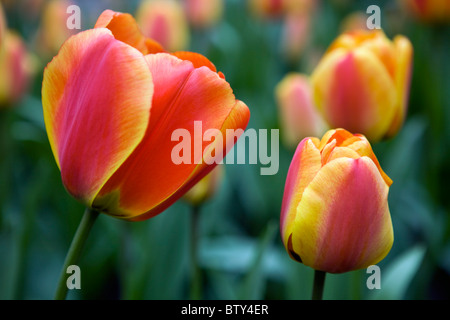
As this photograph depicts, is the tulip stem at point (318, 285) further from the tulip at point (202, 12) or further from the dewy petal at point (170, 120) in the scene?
the tulip at point (202, 12)

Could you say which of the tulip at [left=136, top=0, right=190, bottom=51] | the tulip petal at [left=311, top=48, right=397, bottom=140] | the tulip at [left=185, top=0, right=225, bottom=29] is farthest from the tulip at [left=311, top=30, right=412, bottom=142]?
the tulip at [left=185, top=0, right=225, bottom=29]

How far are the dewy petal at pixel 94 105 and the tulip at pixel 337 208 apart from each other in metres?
0.14

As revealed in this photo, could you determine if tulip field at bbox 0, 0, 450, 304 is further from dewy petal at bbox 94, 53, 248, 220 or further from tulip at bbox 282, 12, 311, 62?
tulip at bbox 282, 12, 311, 62

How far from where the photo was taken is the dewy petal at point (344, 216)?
43cm

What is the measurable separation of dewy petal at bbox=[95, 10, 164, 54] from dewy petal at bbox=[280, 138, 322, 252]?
158mm

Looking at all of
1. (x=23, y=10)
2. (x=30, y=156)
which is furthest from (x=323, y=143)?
(x=23, y=10)

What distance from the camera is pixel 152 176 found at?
44cm

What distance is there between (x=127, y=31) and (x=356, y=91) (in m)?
0.37

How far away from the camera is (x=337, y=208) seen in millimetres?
442

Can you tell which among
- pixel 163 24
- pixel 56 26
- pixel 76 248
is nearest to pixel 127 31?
pixel 76 248

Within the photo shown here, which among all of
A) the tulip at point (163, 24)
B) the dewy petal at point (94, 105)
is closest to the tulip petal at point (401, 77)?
the dewy petal at point (94, 105)

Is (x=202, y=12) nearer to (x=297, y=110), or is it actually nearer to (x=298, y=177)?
(x=297, y=110)

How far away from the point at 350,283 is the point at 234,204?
26.9 inches
